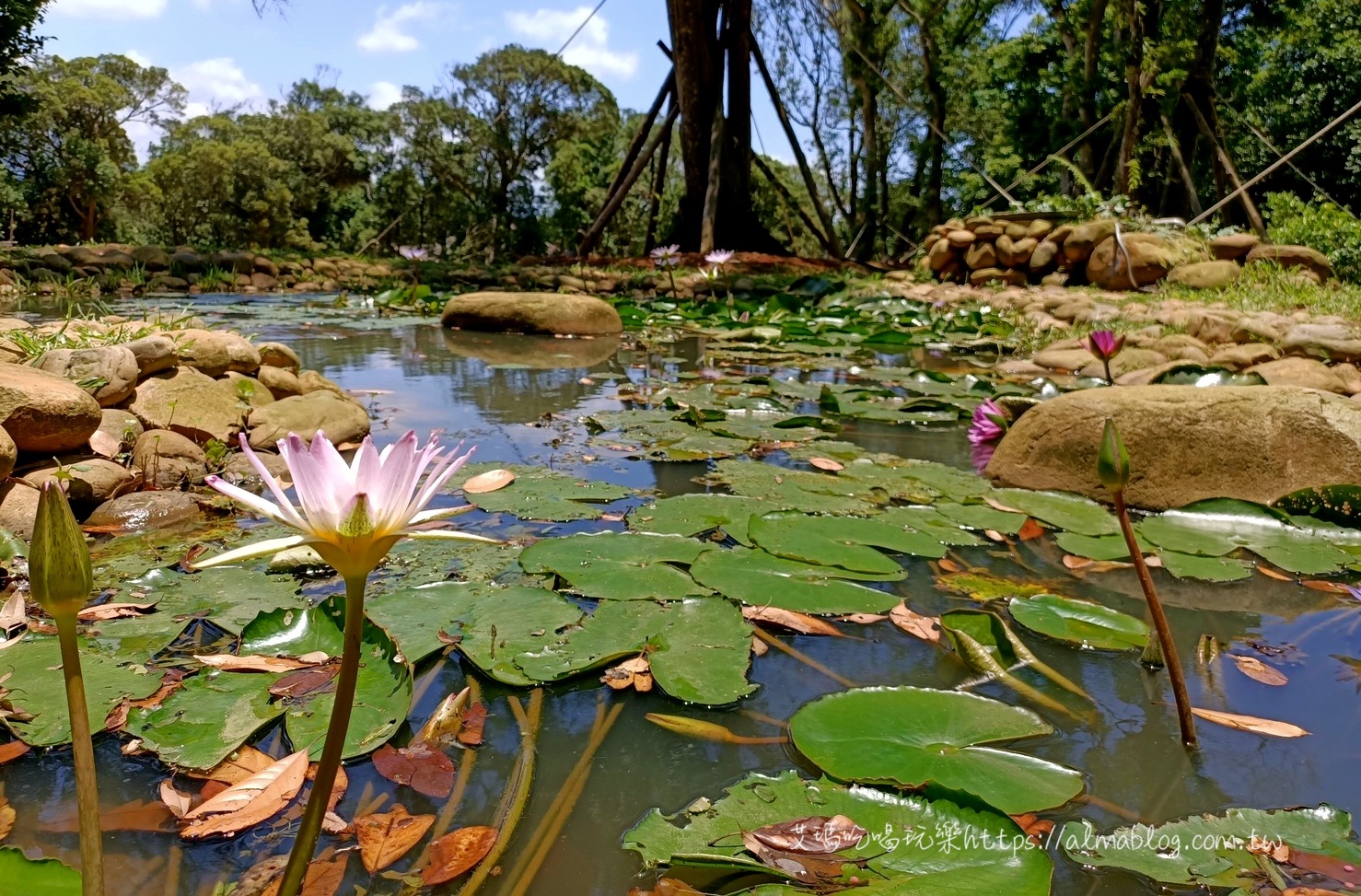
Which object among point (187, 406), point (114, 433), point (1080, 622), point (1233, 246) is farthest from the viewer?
point (1233, 246)

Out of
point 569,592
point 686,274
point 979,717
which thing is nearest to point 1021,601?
point 979,717

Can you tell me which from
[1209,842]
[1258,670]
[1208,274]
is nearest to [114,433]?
[1209,842]

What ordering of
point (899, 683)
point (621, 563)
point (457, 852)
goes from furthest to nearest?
point (621, 563) → point (899, 683) → point (457, 852)

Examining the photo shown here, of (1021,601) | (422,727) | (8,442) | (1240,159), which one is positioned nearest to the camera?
(422,727)

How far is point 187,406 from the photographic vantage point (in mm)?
1981

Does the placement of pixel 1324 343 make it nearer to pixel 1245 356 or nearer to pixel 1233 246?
pixel 1245 356

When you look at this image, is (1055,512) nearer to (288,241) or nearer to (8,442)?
(8,442)

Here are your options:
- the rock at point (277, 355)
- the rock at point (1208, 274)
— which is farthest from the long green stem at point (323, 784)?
the rock at point (1208, 274)

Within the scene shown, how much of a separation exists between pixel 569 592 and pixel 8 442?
3.20ft

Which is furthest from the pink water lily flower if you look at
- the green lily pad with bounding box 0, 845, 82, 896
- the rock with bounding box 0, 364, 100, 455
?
the rock with bounding box 0, 364, 100, 455

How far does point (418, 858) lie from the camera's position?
0.68 meters

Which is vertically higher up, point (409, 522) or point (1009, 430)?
point (409, 522)

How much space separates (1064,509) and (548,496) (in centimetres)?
106

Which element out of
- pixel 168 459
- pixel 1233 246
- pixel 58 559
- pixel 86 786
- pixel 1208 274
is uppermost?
pixel 1233 246
